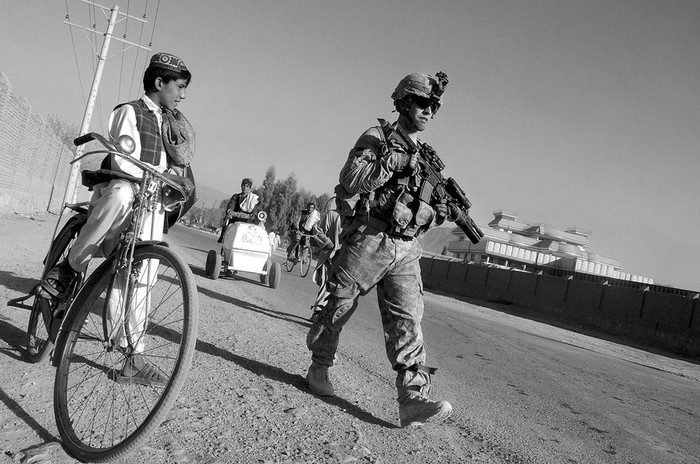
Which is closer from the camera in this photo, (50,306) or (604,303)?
(50,306)

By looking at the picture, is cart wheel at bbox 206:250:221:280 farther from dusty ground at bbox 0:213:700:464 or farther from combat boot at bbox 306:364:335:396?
combat boot at bbox 306:364:335:396

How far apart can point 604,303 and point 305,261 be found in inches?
423

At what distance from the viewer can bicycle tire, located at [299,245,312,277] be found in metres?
16.0

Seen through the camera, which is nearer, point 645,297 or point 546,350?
point 546,350

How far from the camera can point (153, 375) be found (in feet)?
8.63

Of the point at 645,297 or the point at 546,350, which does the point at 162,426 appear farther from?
the point at 645,297

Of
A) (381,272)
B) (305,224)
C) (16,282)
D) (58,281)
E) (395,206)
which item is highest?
(305,224)

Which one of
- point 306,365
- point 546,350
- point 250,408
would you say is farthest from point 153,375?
point 546,350

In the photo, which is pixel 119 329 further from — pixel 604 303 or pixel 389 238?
pixel 604 303

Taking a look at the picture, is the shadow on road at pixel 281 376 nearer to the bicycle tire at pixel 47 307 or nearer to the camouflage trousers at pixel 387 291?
the camouflage trousers at pixel 387 291

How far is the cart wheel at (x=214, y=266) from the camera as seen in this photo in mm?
9430

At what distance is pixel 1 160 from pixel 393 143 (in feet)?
57.5

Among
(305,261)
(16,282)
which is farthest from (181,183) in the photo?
(305,261)

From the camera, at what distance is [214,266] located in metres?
9.45
